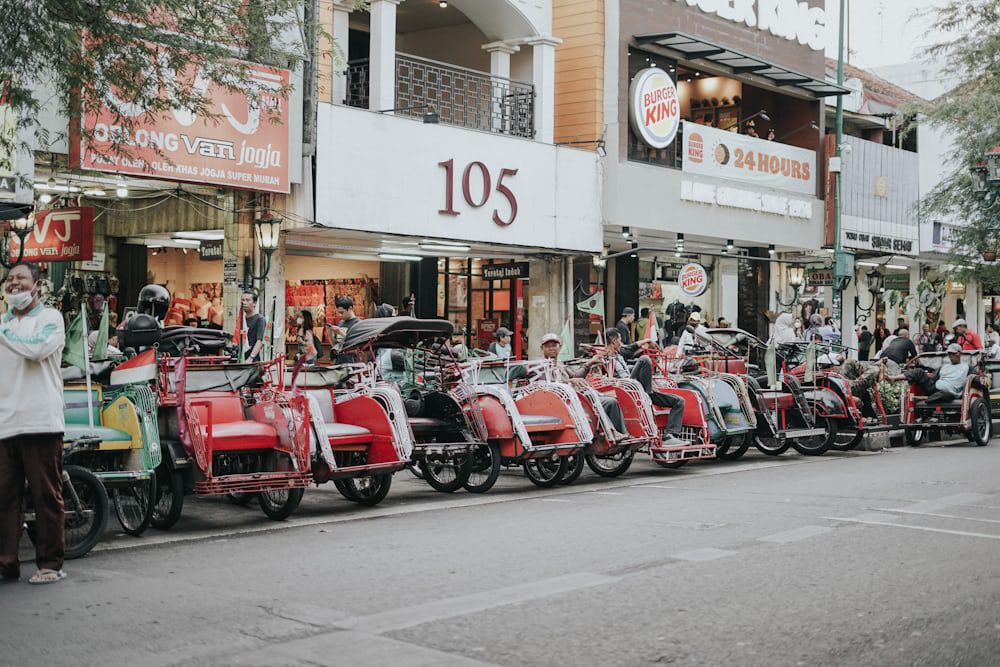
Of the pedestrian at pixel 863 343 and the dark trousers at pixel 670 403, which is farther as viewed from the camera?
the pedestrian at pixel 863 343

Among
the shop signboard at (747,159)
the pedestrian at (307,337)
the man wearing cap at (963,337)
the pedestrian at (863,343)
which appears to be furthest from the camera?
the pedestrian at (863,343)

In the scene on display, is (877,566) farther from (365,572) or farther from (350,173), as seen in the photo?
(350,173)

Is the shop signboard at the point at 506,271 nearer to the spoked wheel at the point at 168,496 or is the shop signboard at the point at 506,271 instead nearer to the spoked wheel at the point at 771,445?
the spoked wheel at the point at 771,445

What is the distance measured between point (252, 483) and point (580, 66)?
16578 millimetres

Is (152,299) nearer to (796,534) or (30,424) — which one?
(30,424)

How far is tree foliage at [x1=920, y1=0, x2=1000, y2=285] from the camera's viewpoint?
25500mm

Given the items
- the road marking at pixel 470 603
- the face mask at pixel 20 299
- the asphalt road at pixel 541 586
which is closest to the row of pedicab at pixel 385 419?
the asphalt road at pixel 541 586

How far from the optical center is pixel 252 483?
1038cm

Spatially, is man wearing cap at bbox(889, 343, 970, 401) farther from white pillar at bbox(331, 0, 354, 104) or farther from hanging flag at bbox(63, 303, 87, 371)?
hanging flag at bbox(63, 303, 87, 371)

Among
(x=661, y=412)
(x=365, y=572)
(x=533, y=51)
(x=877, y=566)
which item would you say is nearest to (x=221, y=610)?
(x=365, y=572)

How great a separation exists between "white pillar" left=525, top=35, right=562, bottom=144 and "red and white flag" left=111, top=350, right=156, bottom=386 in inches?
595

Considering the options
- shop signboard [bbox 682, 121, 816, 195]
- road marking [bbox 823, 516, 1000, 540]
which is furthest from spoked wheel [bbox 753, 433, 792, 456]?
shop signboard [bbox 682, 121, 816, 195]

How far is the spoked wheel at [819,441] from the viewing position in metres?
17.6

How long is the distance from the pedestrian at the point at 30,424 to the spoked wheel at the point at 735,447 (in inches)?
399
